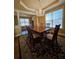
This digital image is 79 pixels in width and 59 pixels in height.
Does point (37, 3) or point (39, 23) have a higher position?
point (37, 3)

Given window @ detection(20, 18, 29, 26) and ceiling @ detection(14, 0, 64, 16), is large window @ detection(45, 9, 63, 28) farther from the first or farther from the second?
window @ detection(20, 18, 29, 26)

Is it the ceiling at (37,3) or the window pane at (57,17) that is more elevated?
the ceiling at (37,3)

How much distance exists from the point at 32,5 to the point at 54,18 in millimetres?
272

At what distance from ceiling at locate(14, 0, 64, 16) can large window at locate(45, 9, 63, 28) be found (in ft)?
0.33

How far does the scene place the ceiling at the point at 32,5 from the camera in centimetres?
124

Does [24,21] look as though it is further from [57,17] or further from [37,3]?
[57,17]

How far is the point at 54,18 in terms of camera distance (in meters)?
1.30

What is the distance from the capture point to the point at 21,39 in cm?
125

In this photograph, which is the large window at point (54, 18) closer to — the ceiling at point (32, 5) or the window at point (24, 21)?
the ceiling at point (32, 5)

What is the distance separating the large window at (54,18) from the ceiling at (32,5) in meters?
0.10

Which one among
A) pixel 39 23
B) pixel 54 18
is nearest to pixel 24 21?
pixel 39 23

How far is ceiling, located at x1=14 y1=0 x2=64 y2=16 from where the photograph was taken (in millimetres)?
1236

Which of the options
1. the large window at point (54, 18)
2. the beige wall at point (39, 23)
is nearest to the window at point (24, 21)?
the beige wall at point (39, 23)
